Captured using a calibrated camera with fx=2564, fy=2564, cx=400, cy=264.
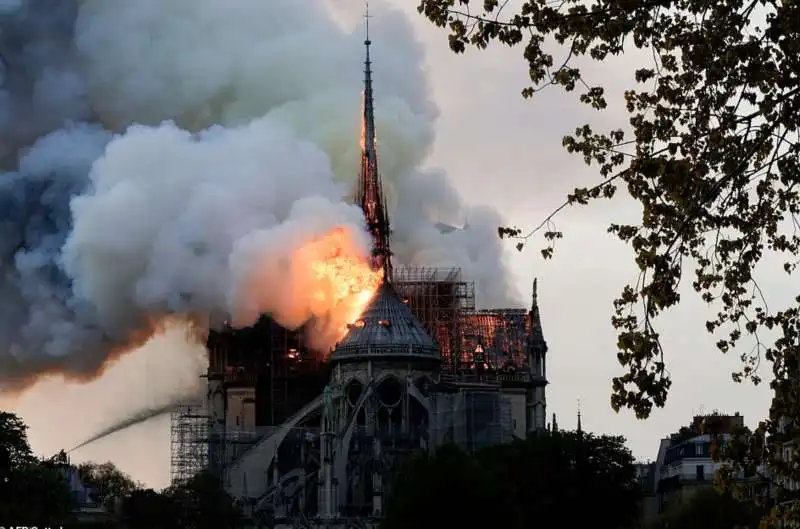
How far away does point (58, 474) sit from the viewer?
156m

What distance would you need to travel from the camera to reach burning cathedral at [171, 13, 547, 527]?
174875 millimetres

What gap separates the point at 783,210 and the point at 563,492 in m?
101

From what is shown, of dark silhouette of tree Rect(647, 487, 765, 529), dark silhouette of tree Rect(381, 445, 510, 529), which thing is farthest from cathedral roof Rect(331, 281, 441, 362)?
dark silhouette of tree Rect(647, 487, 765, 529)

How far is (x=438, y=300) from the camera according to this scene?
19275cm

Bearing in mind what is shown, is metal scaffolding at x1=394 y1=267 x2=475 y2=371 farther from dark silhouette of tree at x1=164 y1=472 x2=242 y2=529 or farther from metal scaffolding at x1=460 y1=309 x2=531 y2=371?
dark silhouette of tree at x1=164 y1=472 x2=242 y2=529

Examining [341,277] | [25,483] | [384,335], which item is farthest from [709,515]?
[384,335]

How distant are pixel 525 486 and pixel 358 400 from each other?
96.7 ft

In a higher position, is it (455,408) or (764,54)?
(455,408)

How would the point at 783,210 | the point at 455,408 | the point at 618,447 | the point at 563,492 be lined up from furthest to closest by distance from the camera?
the point at 455,408, the point at 618,447, the point at 563,492, the point at 783,210

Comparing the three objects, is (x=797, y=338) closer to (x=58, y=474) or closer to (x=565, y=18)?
(x=565, y=18)

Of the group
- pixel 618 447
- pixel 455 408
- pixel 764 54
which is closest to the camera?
pixel 764 54

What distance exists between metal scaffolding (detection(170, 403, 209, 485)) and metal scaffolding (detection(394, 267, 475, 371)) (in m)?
17.9

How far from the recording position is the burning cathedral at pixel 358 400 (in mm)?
174875

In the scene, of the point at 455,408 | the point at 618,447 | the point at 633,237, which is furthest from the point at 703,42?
the point at 455,408
